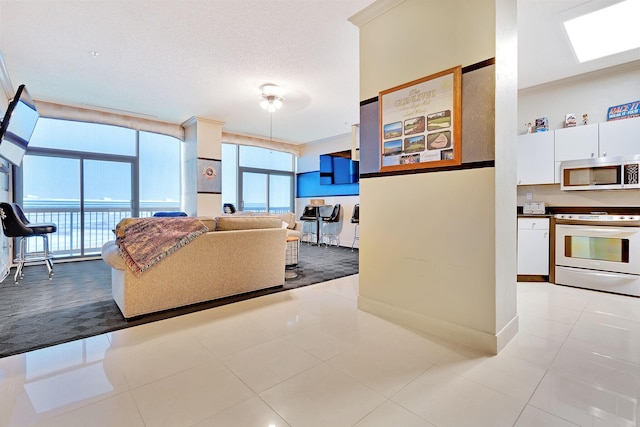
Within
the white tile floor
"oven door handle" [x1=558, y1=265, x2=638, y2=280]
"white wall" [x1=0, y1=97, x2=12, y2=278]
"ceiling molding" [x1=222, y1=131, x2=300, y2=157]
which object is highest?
→ "ceiling molding" [x1=222, y1=131, x2=300, y2=157]

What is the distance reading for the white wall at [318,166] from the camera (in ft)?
23.3

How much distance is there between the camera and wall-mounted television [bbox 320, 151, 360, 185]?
6930mm

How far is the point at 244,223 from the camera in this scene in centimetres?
318

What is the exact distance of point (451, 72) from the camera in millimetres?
2092

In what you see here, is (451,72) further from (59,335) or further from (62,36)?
(62,36)

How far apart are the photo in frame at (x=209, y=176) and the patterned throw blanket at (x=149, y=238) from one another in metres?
3.47

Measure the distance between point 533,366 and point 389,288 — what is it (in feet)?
3.50

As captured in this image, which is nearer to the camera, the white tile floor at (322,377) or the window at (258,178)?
the white tile floor at (322,377)

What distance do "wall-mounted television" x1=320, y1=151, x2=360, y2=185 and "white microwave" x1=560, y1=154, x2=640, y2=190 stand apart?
3.86 m

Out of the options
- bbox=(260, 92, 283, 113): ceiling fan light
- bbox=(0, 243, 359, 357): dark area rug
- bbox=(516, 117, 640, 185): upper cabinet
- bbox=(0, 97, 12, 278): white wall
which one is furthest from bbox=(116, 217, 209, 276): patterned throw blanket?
bbox=(516, 117, 640, 185): upper cabinet

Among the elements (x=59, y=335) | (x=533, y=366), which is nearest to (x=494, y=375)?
(x=533, y=366)

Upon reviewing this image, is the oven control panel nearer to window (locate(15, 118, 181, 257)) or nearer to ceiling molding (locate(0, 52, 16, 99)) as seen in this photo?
ceiling molding (locate(0, 52, 16, 99))

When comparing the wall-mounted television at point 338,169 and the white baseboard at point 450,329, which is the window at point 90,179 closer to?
the wall-mounted television at point 338,169

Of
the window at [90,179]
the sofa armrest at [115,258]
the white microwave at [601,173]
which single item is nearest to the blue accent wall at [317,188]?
the window at [90,179]
